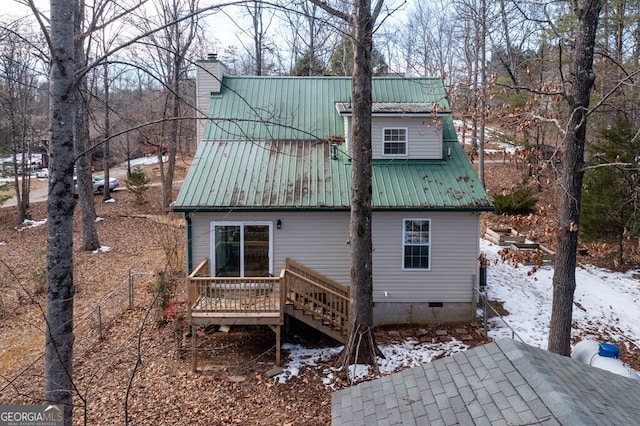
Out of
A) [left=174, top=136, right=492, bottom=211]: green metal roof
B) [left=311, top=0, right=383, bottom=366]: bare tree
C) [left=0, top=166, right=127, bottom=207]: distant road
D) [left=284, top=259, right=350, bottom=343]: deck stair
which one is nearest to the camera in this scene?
[left=311, top=0, right=383, bottom=366]: bare tree

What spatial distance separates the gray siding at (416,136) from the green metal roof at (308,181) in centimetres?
23

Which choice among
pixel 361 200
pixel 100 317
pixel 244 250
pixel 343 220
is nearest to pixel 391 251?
pixel 343 220

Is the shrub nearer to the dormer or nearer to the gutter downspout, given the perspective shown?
the dormer

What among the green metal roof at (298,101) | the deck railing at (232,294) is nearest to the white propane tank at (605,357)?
the deck railing at (232,294)

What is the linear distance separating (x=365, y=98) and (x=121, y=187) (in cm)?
2799

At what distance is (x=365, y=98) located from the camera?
908 centimetres

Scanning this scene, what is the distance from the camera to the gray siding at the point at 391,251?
11.8 metres

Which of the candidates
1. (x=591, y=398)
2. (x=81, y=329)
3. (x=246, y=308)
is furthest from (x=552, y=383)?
(x=81, y=329)

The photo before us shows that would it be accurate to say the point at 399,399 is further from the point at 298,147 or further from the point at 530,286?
the point at 530,286

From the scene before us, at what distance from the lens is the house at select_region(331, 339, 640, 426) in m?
3.92

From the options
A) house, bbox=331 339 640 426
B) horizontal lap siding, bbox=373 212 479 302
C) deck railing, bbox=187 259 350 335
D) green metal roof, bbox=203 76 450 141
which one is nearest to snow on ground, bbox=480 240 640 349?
horizontal lap siding, bbox=373 212 479 302

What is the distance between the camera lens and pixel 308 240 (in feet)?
39.0

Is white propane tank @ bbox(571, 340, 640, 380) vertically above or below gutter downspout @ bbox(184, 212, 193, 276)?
below

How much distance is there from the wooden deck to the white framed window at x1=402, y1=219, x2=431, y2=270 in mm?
1917
